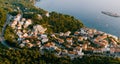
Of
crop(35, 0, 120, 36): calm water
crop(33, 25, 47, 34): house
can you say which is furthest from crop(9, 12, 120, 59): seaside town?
crop(35, 0, 120, 36): calm water

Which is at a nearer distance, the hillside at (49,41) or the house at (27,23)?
the hillside at (49,41)

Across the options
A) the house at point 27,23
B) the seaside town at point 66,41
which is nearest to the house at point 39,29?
the seaside town at point 66,41

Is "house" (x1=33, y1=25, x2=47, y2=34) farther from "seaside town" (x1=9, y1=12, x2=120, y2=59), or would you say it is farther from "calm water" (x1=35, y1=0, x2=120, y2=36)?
"calm water" (x1=35, y1=0, x2=120, y2=36)

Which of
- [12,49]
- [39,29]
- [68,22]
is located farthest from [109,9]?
[12,49]

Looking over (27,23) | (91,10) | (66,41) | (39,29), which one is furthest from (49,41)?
(91,10)

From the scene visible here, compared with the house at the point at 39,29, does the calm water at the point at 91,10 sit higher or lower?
lower

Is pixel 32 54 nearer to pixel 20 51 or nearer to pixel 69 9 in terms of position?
pixel 20 51

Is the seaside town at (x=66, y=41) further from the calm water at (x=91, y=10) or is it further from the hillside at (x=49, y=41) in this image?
the calm water at (x=91, y=10)

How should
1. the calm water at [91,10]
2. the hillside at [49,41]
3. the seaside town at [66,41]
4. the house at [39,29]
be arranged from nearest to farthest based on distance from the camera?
the hillside at [49,41]
the seaside town at [66,41]
the house at [39,29]
the calm water at [91,10]
